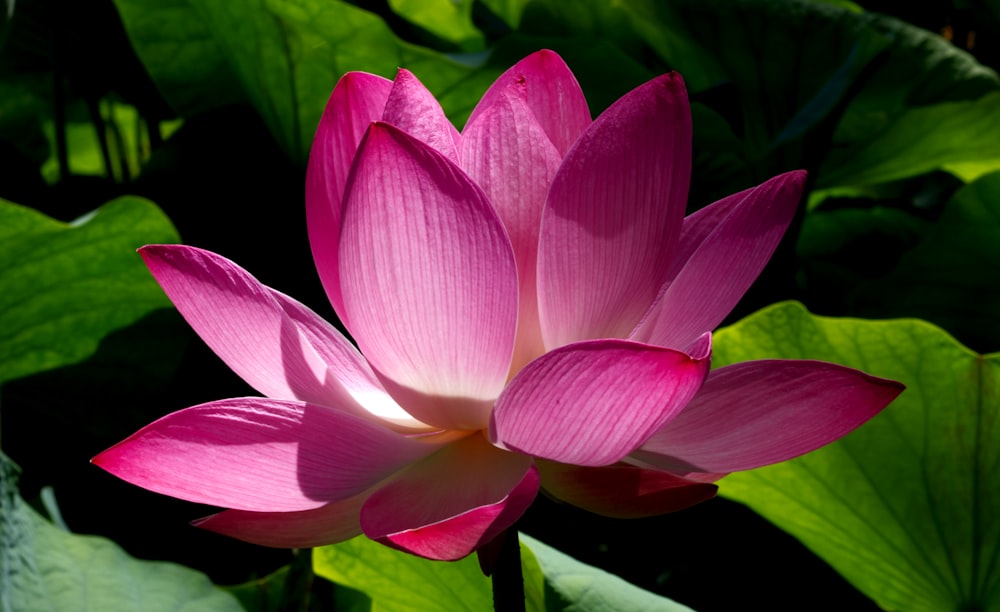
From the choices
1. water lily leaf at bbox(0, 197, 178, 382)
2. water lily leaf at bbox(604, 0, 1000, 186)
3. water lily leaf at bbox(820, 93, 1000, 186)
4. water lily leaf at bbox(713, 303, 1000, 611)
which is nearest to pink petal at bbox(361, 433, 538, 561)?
water lily leaf at bbox(713, 303, 1000, 611)

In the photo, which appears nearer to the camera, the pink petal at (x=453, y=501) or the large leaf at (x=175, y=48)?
the pink petal at (x=453, y=501)

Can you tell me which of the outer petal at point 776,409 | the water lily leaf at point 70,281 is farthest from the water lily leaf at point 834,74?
the outer petal at point 776,409

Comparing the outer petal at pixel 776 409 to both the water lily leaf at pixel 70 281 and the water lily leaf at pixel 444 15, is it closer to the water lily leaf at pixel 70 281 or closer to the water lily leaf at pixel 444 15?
the water lily leaf at pixel 70 281

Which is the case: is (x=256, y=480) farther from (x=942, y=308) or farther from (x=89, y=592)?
(x=942, y=308)

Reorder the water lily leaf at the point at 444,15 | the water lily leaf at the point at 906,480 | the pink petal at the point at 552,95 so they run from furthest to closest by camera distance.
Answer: the water lily leaf at the point at 444,15 < the water lily leaf at the point at 906,480 < the pink petal at the point at 552,95

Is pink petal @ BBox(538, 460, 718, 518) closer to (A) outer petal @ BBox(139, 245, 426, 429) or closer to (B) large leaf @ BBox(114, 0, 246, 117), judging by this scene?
(A) outer petal @ BBox(139, 245, 426, 429)

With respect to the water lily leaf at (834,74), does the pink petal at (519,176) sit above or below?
above
